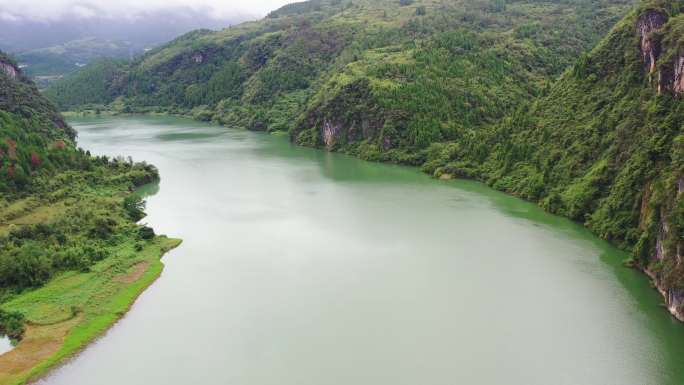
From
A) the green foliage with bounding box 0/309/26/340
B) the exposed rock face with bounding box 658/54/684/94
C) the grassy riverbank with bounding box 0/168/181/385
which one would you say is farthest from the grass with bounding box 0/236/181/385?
the exposed rock face with bounding box 658/54/684/94

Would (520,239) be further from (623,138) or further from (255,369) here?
(255,369)

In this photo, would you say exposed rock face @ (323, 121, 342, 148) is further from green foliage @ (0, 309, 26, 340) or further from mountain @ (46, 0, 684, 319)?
green foliage @ (0, 309, 26, 340)

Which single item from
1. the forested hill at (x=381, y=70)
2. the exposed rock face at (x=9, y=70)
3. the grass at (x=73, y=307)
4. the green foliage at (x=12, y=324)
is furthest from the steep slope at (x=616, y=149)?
the exposed rock face at (x=9, y=70)

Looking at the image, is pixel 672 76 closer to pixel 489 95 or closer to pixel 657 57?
pixel 657 57

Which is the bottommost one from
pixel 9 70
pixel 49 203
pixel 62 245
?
pixel 62 245

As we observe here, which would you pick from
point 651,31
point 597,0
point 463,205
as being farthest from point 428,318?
point 597,0

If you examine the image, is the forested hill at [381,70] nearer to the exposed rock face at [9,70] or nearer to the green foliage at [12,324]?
the exposed rock face at [9,70]

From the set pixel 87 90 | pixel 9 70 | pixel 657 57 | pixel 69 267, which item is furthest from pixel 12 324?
pixel 87 90
